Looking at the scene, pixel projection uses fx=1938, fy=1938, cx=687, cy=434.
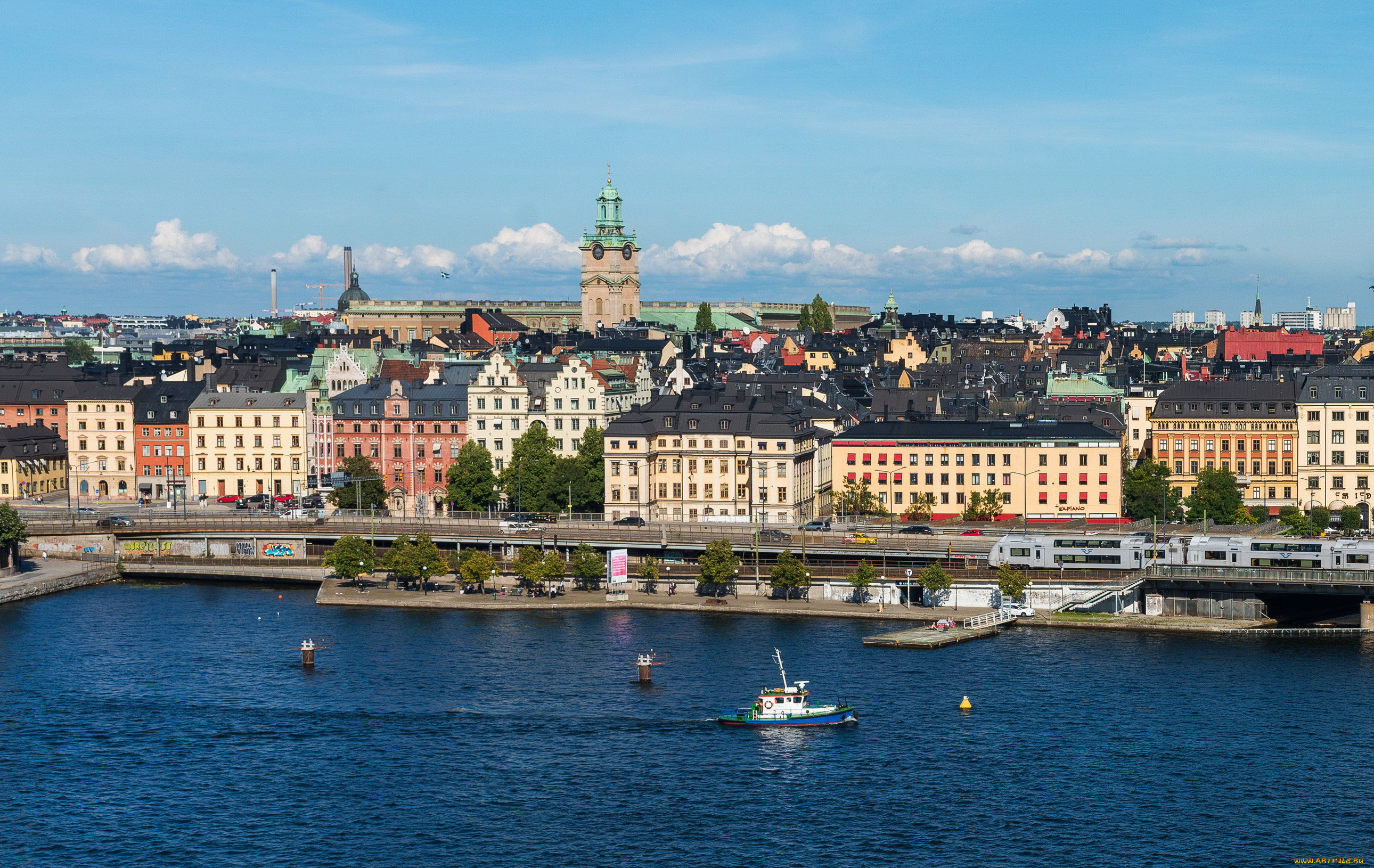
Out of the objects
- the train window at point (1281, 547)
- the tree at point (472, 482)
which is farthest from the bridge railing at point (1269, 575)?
the tree at point (472, 482)

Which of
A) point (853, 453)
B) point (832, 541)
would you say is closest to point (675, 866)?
point (832, 541)

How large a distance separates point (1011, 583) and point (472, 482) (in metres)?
44.4

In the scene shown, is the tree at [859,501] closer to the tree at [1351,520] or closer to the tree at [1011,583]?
the tree at [1011,583]

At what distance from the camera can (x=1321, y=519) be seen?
409 ft

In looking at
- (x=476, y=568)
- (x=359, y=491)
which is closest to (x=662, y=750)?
(x=476, y=568)

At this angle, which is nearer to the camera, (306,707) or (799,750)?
(799,750)

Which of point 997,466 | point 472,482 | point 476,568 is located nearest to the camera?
point 476,568

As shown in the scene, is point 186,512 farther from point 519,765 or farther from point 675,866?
point 675,866

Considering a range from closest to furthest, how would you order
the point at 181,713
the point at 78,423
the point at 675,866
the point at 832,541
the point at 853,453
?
the point at 675,866, the point at 181,713, the point at 832,541, the point at 853,453, the point at 78,423

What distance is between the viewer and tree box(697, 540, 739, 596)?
4291 inches

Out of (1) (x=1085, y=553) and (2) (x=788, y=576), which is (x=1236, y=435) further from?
(2) (x=788, y=576)

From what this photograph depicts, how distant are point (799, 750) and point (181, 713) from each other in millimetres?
26608

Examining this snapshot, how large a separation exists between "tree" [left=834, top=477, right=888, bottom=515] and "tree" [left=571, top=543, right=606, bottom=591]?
2274cm

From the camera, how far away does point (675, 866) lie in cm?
6328
